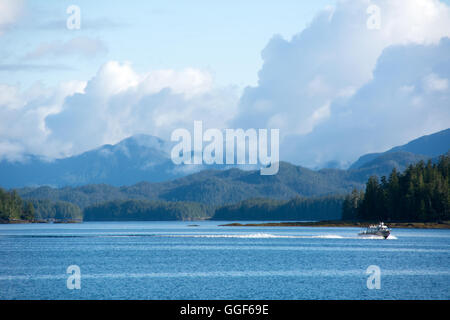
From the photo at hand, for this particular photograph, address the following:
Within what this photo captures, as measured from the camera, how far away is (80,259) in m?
106

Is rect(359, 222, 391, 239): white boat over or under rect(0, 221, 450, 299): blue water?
over

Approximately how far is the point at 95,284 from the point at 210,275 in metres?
15.5

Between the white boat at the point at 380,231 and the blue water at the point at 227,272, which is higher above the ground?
the white boat at the point at 380,231

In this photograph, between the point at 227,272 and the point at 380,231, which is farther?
the point at 380,231

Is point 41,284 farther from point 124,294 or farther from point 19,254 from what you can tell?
point 19,254

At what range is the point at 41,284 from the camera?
73688 millimetres

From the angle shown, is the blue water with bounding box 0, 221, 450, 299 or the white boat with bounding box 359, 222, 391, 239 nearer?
the blue water with bounding box 0, 221, 450, 299

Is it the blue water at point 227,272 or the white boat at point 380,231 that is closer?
the blue water at point 227,272

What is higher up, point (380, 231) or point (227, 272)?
point (380, 231)
